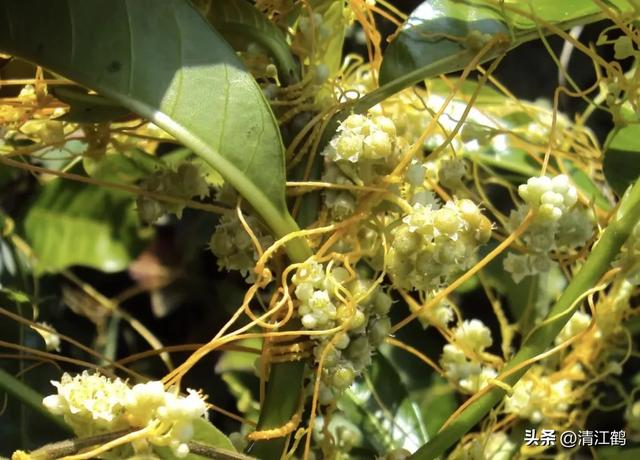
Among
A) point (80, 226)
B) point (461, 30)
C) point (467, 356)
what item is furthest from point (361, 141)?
point (80, 226)

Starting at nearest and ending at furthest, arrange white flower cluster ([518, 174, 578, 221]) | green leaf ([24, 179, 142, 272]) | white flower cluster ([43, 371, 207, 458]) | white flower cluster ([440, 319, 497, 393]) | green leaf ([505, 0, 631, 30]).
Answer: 1. white flower cluster ([43, 371, 207, 458])
2. white flower cluster ([518, 174, 578, 221])
3. green leaf ([505, 0, 631, 30])
4. white flower cluster ([440, 319, 497, 393])
5. green leaf ([24, 179, 142, 272])

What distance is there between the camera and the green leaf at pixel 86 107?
2.59 feet

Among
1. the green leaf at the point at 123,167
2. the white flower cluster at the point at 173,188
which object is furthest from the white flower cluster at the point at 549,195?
the green leaf at the point at 123,167

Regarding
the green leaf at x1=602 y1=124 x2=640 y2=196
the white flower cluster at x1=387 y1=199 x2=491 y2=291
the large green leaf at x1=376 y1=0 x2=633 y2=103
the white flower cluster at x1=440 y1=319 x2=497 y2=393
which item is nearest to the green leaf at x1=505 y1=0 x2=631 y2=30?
the large green leaf at x1=376 y1=0 x2=633 y2=103

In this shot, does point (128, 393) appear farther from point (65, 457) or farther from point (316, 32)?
point (316, 32)

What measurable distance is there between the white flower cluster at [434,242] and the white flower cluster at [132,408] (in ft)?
0.59

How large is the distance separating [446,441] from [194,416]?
0.70 ft

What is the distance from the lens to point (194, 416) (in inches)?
24.7

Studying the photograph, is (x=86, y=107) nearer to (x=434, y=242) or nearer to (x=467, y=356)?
(x=434, y=242)

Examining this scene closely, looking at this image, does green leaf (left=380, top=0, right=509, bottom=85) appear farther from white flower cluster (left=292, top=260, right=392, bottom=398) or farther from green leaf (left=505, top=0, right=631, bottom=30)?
white flower cluster (left=292, top=260, right=392, bottom=398)

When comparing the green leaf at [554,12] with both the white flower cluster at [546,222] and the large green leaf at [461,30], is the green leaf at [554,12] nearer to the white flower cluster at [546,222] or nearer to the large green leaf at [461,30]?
the large green leaf at [461,30]

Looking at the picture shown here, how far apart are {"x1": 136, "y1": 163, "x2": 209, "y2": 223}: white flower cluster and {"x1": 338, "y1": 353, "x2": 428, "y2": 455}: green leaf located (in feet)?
1.13

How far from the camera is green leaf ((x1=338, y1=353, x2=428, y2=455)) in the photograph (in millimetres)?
1062

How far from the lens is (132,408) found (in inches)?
24.9
